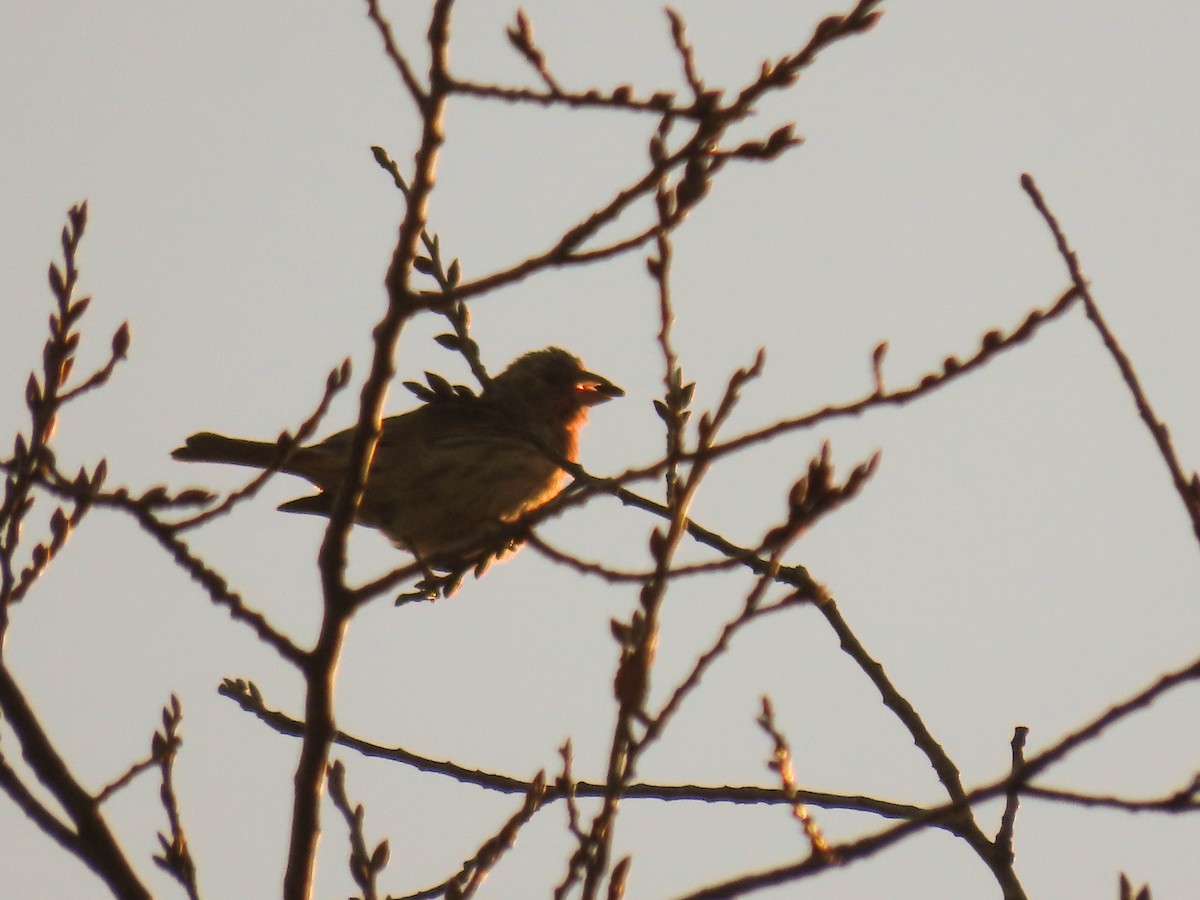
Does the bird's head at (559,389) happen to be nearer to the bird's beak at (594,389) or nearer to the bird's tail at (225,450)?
the bird's beak at (594,389)

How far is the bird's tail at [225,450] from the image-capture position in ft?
26.6

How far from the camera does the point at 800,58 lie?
255cm

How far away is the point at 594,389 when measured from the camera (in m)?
10.6

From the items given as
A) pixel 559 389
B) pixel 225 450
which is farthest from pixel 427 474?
pixel 559 389

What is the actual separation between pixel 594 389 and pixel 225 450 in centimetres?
320

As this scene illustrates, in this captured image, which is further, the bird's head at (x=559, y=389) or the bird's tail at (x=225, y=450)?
the bird's head at (x=559, y=389)

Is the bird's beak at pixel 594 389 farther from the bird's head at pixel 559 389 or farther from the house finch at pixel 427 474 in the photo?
the house finch at pixel 427 474

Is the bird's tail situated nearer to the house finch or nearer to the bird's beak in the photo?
the house finch

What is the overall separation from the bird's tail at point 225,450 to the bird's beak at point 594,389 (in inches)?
117

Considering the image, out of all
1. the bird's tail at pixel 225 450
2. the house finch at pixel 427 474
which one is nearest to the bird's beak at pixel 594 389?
the house finch at pixel 427 474

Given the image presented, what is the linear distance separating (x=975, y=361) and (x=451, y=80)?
3.40 feet

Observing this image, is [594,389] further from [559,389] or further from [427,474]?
[427,474]

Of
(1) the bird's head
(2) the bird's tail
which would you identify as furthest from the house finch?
(1) the bird's head

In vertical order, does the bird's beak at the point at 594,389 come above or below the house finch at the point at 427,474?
above
